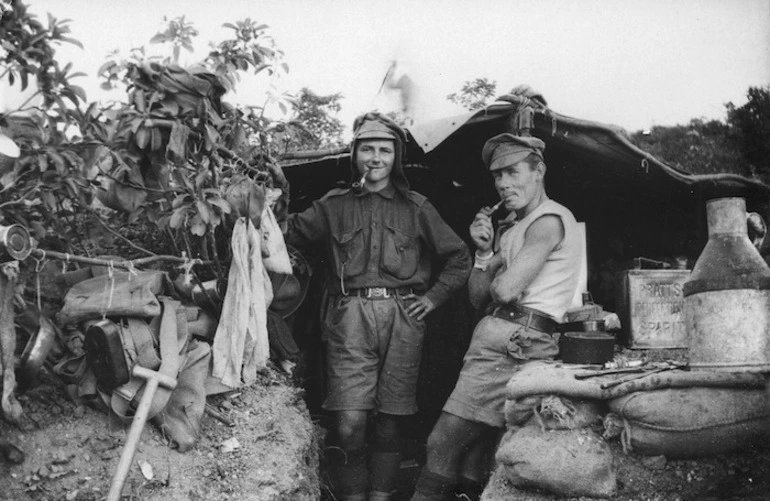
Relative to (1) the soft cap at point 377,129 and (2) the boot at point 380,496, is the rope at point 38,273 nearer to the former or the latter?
(1) the soft cap at point 377,129

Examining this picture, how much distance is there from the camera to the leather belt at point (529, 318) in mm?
4344

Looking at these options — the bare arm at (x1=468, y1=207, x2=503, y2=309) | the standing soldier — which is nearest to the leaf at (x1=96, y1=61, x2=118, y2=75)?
the standing soldier

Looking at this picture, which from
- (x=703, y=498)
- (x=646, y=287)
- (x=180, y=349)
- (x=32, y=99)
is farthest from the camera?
(x=646, y=287)

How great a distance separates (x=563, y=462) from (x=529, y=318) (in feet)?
3.59

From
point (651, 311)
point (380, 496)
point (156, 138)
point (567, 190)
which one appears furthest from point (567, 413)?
point (567, 190)

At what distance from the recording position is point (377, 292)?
507 centimetres

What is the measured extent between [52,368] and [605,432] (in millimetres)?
2880

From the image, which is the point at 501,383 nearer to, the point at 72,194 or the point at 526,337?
the point at 526,337

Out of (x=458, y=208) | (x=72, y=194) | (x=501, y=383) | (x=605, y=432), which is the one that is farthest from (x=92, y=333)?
(x=458, y=208)

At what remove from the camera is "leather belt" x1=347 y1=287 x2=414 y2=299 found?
16.6ft

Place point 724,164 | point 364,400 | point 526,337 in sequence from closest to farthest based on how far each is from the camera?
point 526,337 < point 364,400 < point 724,164

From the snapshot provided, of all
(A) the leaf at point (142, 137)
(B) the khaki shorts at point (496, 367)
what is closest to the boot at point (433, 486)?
(B) the khaki shorts at point (496, 367)

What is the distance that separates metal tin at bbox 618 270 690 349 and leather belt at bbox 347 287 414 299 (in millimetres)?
1669

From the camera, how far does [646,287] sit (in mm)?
5258
